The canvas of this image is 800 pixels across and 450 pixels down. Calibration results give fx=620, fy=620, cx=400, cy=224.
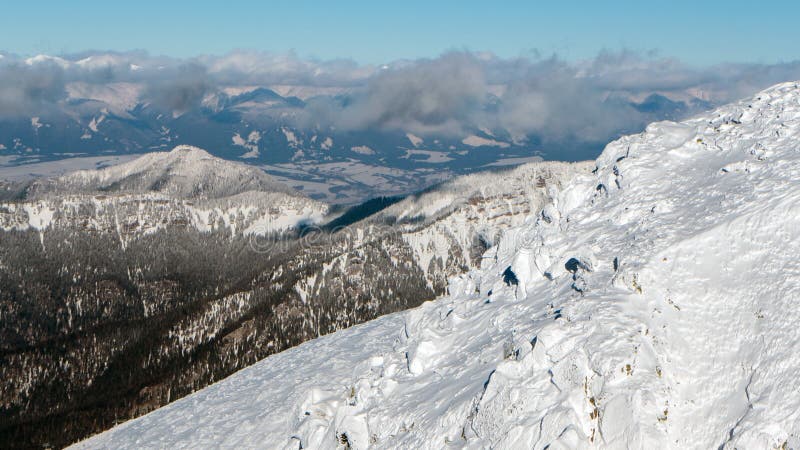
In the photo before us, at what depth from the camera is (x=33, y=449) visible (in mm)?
167625

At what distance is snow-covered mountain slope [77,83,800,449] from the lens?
34.7 meters

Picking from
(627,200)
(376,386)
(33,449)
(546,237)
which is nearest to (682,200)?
(627,200)

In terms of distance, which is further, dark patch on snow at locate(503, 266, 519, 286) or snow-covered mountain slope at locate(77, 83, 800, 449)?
dark patch on snow at locate(503, 266, 519, 286)

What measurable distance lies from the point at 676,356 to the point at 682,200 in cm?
1968

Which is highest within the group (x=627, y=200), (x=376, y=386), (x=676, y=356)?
(x=627, y=200)

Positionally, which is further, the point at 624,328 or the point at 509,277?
the point at 509,277

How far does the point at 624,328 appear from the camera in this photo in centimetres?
3925

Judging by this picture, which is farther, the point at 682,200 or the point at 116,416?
the point at 116,416

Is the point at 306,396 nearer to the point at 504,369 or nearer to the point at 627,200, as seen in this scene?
the point at 504,369

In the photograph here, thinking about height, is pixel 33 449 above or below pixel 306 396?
below

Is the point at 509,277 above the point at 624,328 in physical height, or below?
below

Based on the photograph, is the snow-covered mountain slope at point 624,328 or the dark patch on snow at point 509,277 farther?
the dark patch on snow at point 509,277

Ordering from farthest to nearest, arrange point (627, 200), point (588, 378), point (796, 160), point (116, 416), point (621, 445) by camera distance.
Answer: point (116, 416) → point (627, 200) → point (796, 160) → point (588, 378) → point (621, 445)

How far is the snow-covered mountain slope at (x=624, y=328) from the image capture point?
3466 cm
